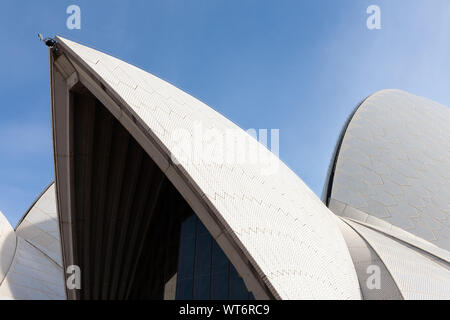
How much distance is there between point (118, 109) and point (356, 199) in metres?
10.2

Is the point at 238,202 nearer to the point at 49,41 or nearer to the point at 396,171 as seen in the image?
the point at 49,41

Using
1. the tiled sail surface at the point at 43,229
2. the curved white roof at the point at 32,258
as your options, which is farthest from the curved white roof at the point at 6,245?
the tiled sail surface at the point at 43,229

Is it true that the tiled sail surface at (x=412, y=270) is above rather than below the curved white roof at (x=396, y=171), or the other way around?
below

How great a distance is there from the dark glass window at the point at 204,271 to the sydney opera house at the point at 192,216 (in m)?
0.03

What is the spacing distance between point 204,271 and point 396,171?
10.6 metres

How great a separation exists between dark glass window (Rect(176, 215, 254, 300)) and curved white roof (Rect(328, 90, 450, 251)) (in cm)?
542

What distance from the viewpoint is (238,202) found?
285 inches

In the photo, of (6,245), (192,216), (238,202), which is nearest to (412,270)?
(238,202)

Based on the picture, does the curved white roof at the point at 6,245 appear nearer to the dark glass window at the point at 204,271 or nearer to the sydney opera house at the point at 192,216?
the sydney opera house at the point at 192,216

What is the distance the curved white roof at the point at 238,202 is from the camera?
6.43 m

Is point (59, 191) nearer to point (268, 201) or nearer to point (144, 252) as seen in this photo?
point (144, 252)

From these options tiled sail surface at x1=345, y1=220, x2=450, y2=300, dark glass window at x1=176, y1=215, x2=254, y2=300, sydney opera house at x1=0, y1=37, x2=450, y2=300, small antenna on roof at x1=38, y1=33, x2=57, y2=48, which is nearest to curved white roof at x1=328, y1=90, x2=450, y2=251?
sydney opera house at x1=0, y1=37, x2=450, y2=300

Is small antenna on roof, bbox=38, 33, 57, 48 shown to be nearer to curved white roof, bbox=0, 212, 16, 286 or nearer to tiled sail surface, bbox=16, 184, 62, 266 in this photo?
curved white roof, bbox=0, 212, 16, 286
